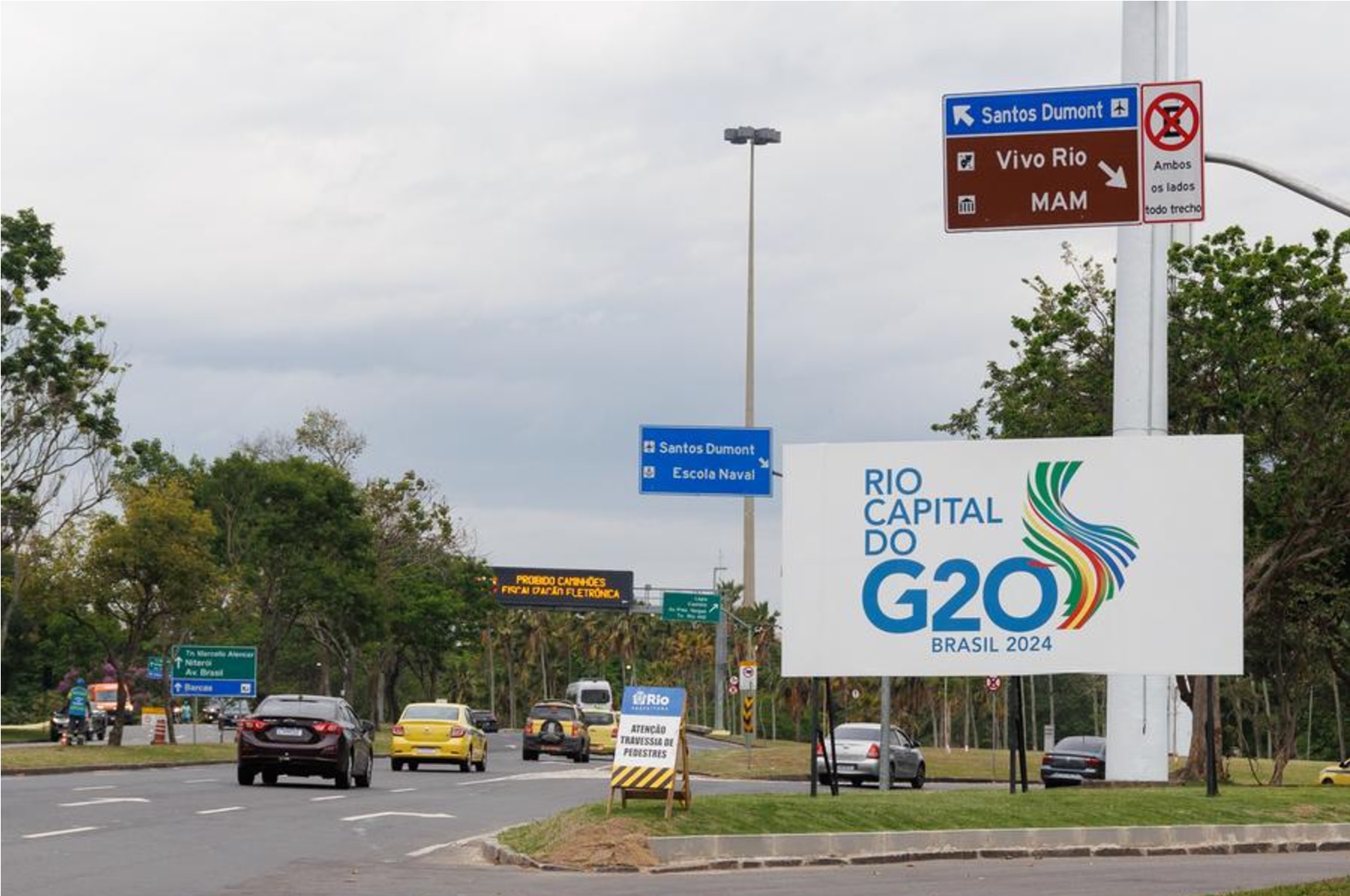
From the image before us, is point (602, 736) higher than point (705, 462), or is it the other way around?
point (705, 462)

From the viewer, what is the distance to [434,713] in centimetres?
4559

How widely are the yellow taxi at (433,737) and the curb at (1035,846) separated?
2340cm

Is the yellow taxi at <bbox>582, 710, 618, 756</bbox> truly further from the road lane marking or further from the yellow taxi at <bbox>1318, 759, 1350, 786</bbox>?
the road lane marking

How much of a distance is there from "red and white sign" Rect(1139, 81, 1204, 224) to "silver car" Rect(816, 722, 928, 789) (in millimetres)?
20038

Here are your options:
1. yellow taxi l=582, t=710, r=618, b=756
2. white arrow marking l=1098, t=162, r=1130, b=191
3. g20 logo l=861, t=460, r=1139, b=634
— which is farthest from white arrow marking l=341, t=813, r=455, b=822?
yellow taxi l=582, t=710, r=618, b=756

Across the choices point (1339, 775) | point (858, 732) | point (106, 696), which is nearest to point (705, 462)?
point (858, 732)

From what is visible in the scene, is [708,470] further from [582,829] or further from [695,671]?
[695,671]

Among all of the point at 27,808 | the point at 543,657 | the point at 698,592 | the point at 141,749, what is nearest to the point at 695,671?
the point at 543,657

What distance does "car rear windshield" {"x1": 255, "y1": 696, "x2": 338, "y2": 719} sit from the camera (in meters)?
33.5

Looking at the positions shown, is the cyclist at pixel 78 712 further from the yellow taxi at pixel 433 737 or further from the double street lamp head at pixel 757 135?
the double street lamp head at pixel 757 135

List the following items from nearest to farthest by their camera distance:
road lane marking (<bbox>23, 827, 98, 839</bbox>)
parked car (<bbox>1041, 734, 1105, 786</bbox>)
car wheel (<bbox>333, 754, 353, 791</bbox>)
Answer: road lane marking (<bbox>23, 827, 98, 839</bbox>), car wheel (<bbox>333, 754, 353, 791</bbox>), parked car (<bbox>1041, 734, 1105, 786</bbox>)

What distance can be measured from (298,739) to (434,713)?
1217 centimetres

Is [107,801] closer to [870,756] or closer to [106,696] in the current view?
[870,756]

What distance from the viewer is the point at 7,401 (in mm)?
44156
